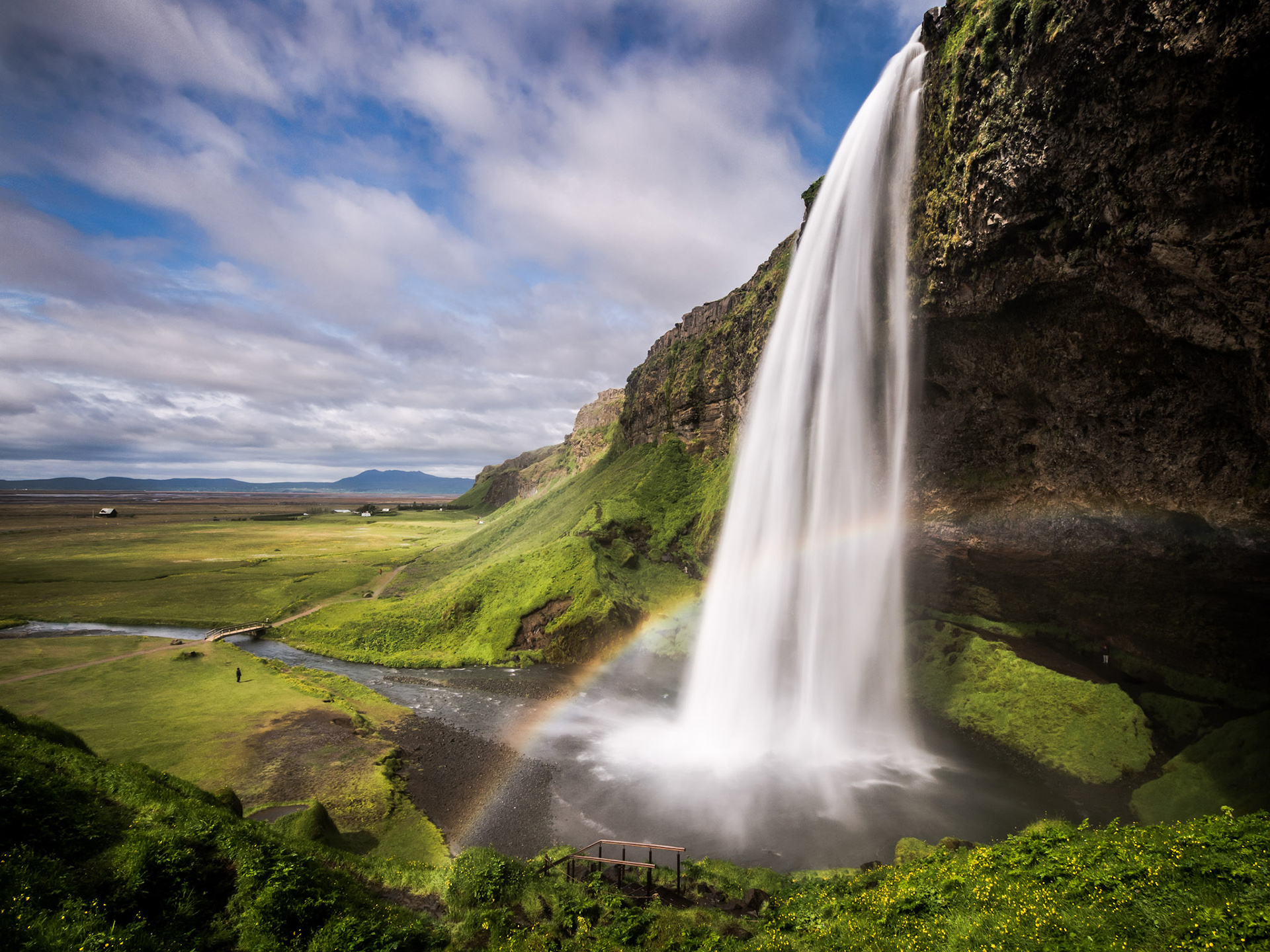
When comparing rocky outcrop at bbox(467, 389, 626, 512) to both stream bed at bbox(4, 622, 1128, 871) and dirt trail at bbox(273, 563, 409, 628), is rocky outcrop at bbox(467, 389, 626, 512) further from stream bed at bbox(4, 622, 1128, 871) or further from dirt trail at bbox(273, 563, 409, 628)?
stream bed at bbox(4, 622, 1128, 871)

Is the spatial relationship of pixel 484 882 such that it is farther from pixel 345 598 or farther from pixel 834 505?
pixel 345 598

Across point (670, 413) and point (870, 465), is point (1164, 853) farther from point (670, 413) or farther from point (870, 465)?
point (670, 413)

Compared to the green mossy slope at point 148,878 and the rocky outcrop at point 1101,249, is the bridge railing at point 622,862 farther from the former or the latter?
the rocky outcrop at point 1101,249

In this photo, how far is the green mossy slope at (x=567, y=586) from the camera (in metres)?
42.6

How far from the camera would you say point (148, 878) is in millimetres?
9852

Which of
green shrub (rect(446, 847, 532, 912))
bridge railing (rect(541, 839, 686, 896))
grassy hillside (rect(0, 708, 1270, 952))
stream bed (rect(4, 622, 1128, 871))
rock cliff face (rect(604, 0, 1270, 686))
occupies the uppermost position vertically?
rock cliff face (rect(604, 0, 1270, 686))

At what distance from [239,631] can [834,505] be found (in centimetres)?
5294

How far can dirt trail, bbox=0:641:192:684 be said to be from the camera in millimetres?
32597

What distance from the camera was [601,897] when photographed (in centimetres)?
1448

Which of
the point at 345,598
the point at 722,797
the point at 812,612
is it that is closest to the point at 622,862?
the point at 722,797

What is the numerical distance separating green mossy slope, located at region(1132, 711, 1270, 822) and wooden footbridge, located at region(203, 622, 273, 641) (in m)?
62.0

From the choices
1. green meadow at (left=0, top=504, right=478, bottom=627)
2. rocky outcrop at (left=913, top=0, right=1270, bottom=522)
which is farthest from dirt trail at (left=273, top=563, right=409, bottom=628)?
rocky outcrop at (left=913, top=0, right=1270, bottom=522)

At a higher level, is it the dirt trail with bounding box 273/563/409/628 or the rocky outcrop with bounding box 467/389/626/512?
the rocky outcrop with bounding box 467/389/626/512

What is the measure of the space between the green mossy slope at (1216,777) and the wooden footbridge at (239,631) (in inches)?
2440
